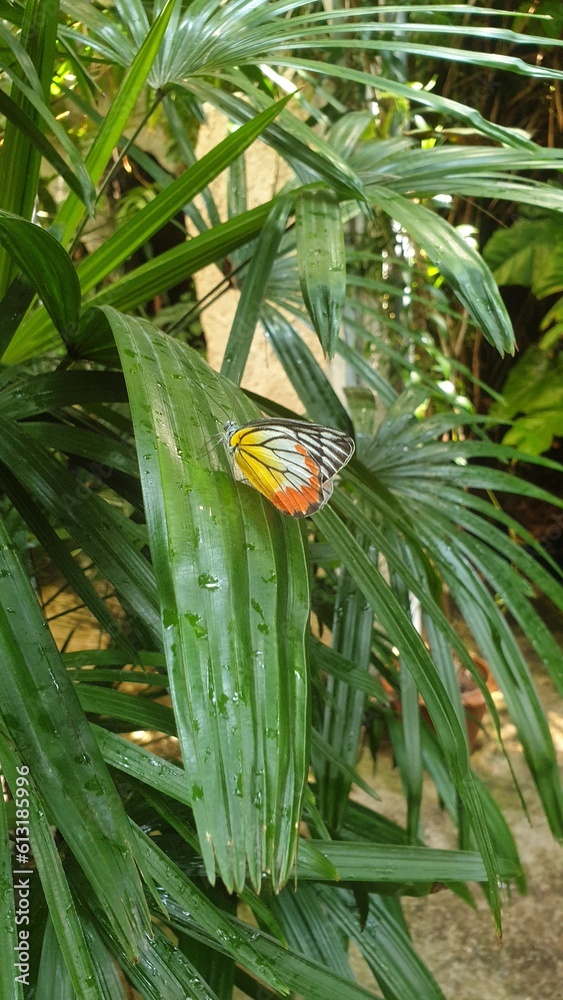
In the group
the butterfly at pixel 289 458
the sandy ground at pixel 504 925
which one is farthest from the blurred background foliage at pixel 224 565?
the sandy ground at pixel 504 925

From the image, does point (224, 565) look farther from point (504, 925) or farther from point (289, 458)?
point (504, 925)

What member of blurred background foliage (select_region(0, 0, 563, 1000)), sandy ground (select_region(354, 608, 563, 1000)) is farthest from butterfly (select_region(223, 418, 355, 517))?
sandy ground (select_region(354, 608, 563, 1000))

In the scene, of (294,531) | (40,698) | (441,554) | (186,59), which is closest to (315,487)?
(294,531)

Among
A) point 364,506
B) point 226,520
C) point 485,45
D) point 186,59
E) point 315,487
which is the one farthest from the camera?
point 485,45

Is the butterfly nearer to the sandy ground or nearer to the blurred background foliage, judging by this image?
the blurred background foliage

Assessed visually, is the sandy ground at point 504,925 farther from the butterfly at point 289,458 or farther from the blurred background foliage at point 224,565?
the butterfly at point 289,458

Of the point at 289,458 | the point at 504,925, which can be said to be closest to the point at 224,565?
the point at 289,458

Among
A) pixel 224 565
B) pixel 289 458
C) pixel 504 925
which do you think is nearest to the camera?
pixel 224 565

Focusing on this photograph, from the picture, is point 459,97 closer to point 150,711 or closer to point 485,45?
point 485,45
